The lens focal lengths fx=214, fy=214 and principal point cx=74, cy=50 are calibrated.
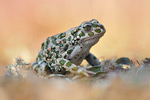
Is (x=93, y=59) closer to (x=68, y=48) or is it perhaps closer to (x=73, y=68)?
(x=68, y=48)

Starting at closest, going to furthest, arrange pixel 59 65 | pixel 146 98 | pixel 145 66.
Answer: pixel 146 98, pixel 145 66, pixel 59 65

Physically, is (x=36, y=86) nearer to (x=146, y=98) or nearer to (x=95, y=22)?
(x=146, y=98)

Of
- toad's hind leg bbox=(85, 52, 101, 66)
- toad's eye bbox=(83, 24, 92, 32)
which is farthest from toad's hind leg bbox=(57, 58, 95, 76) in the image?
toad's hind leg bbox=(85, 52, 101, 66)

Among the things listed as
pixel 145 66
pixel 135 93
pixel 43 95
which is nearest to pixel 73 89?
pixel 43 95

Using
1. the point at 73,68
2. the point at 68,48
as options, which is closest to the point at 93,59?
the point at 68,48

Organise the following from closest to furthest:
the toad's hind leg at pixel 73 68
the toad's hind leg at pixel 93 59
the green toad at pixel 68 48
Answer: the toad's hind leg at pixel 73 68, the green toad at pixel 68 48, the toad's hind leg at pixel 93 59

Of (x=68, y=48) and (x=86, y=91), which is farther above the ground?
(x=68, y=48)

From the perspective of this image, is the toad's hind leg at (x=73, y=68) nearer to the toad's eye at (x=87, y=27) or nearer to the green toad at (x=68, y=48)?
the green toad at (x=68, y=48)

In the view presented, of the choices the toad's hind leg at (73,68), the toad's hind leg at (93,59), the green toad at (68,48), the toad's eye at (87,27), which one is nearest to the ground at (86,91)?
the toad's hind leg at (73,68)
